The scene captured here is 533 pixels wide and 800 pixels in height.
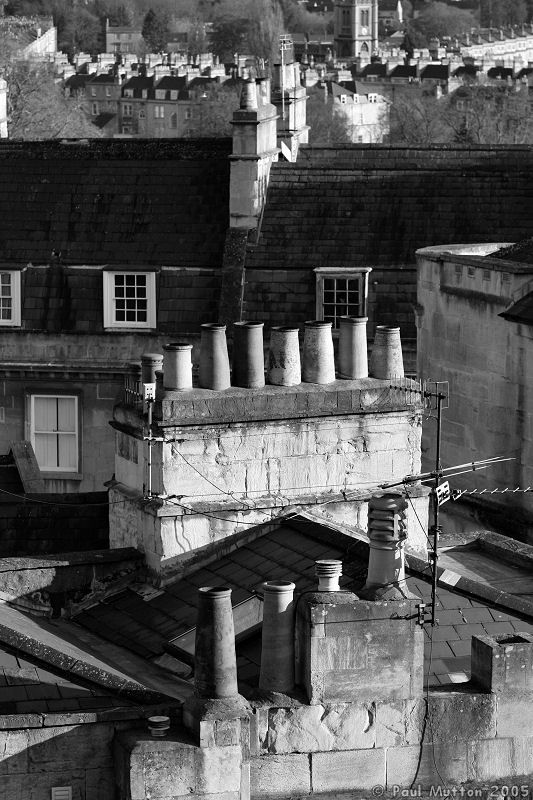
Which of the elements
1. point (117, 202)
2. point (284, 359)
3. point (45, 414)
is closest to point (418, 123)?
point (117, 202)

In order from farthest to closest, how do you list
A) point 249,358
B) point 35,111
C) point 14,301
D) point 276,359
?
point 35,111 → point 14,301 → point 276,359 → point 249,358

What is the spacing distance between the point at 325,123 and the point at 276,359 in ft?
466

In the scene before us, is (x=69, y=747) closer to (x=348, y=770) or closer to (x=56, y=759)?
(x=56, y=759)

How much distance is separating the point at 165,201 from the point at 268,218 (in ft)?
7.99

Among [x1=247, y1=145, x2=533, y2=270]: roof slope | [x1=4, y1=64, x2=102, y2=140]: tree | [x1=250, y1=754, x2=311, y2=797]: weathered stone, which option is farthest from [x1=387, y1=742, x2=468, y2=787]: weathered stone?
[x1=4, y1=64, x2=102, y2=140]: tree

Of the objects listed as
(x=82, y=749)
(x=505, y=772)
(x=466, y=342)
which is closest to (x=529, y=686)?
(x=505, y=772)

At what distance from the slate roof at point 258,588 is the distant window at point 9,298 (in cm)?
2307

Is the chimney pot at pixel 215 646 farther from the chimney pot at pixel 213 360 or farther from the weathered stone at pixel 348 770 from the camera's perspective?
the chimney pot at pixel 213 360

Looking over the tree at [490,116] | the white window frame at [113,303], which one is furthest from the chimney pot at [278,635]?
the tree at [490,116]

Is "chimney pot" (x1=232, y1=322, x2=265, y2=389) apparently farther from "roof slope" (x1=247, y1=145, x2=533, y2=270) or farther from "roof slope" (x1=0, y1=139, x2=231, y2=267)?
"roof slope" (x1=0, y1=139, x2=231, y2=267)

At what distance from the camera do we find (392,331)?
25.4m

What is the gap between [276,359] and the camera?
24.7 meters

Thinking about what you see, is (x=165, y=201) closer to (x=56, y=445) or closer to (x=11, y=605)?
(x=56, y=445)

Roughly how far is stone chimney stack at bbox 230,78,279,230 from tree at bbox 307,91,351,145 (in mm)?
103282
